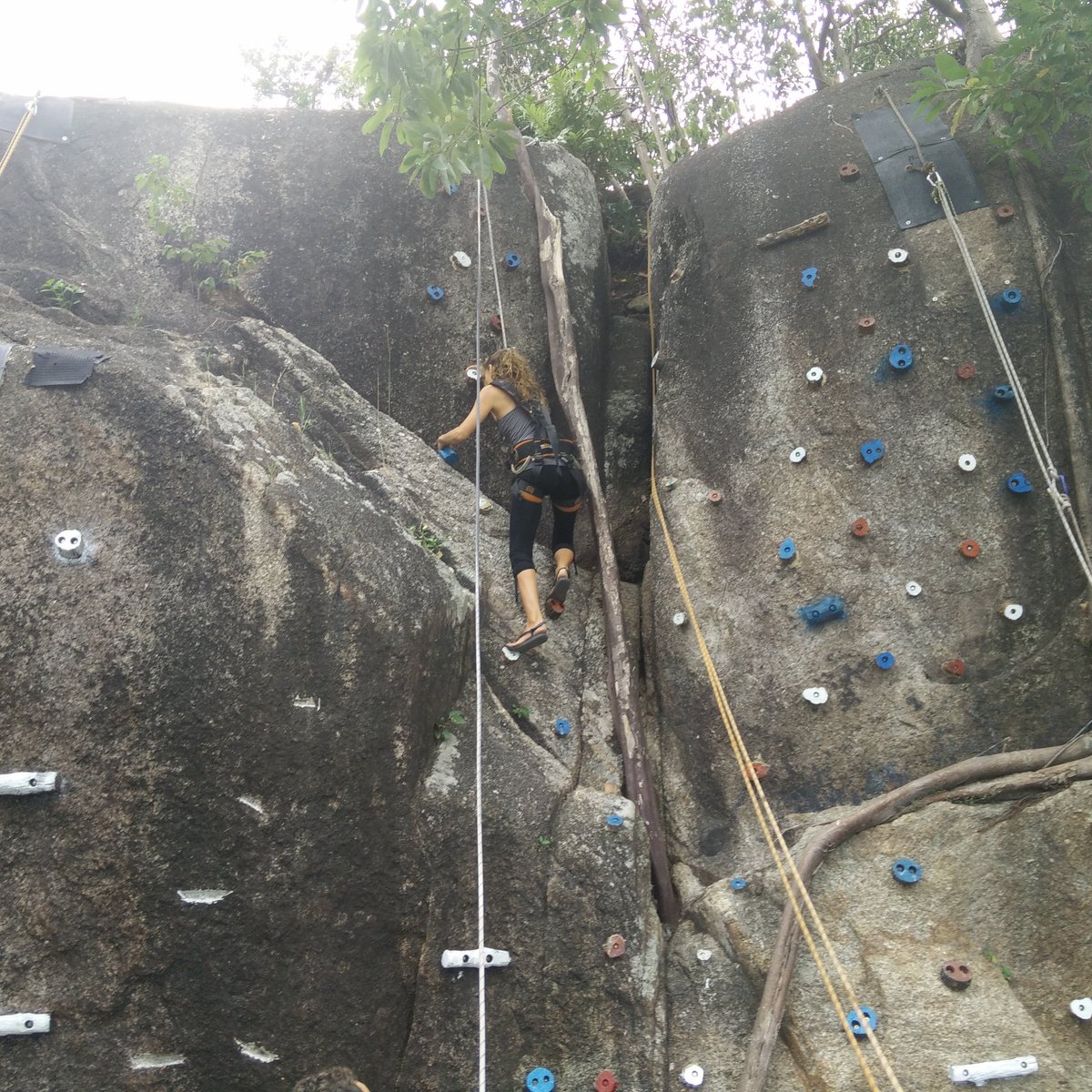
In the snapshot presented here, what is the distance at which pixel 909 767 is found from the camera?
546cm

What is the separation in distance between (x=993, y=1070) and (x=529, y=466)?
4.08 metres

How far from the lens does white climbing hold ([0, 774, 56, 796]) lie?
A: 4.17m

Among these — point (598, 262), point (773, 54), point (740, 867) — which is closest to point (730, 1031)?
point (740, 867)

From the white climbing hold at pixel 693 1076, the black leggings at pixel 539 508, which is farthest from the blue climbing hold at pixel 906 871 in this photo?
the black leggings at pixel 539 508

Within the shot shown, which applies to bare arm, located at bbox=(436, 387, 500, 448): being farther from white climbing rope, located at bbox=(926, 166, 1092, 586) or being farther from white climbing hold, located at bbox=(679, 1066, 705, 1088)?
white climbing hold, located at bbox=(679, 1066, 705, 1088)

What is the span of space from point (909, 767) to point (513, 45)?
475cm

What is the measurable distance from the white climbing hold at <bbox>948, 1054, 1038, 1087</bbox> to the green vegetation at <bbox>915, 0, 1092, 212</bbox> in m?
5.01

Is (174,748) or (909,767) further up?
(174,748)

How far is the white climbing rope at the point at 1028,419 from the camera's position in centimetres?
527

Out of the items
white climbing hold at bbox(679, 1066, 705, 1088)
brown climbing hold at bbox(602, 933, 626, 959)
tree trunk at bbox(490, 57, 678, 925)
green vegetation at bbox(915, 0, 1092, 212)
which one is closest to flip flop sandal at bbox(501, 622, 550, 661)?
tree trunk at bbox(490, 57, 678, 925)

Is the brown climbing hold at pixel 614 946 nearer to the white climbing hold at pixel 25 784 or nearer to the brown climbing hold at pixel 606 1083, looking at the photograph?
the brown climbing hold at pixel 606 1083

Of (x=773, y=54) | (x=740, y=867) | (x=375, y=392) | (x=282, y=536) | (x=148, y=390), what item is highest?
(x=773, y=54)

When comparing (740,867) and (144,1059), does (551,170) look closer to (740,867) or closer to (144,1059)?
(740,867)

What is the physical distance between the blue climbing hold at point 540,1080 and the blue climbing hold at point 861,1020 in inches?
54.3
